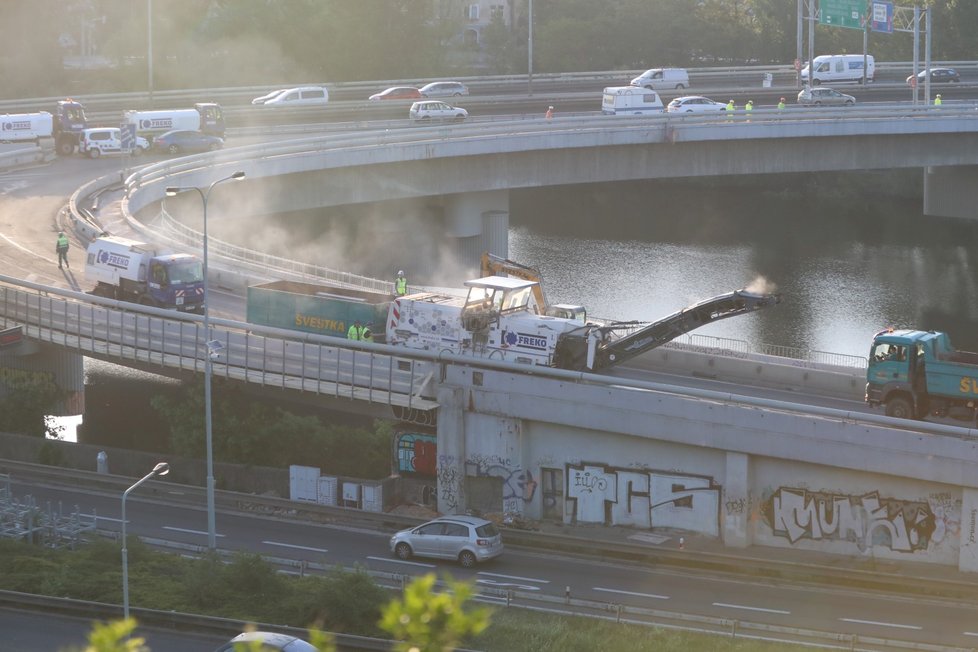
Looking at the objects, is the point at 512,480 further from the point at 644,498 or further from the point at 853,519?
the point at 853,519

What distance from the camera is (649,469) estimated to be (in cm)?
3453

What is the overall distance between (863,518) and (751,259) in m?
50.7

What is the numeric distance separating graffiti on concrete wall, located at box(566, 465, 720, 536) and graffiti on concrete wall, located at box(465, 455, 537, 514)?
3.70 ft

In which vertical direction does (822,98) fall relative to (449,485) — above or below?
above

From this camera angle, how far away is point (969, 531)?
100 feet

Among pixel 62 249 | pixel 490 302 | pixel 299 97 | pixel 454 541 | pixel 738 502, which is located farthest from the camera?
pixel 299 97

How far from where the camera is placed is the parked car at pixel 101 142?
250 feet

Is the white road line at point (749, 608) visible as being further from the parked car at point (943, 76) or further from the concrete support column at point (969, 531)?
the parked car at point (943, 76)

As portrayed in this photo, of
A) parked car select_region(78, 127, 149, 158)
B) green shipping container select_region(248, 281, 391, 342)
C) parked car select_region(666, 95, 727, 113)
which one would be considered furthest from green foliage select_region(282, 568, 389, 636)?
parked car select_region(666, 95, 727, 113)

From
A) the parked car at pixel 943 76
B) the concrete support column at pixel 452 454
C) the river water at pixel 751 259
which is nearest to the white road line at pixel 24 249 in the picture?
the river water at pixel 751 259

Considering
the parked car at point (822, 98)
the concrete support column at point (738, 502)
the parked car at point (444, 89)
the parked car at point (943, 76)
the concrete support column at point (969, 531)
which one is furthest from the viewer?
the parked car at point (943, 76)

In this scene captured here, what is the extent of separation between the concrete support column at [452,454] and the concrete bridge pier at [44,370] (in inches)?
593

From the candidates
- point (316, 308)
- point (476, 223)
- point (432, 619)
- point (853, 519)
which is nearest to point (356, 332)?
point (316, 308)

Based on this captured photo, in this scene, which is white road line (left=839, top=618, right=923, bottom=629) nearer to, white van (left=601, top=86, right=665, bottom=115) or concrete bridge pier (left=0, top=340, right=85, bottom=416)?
concrete bridge pier (left=0, top=340, right=85, bottom=416)
